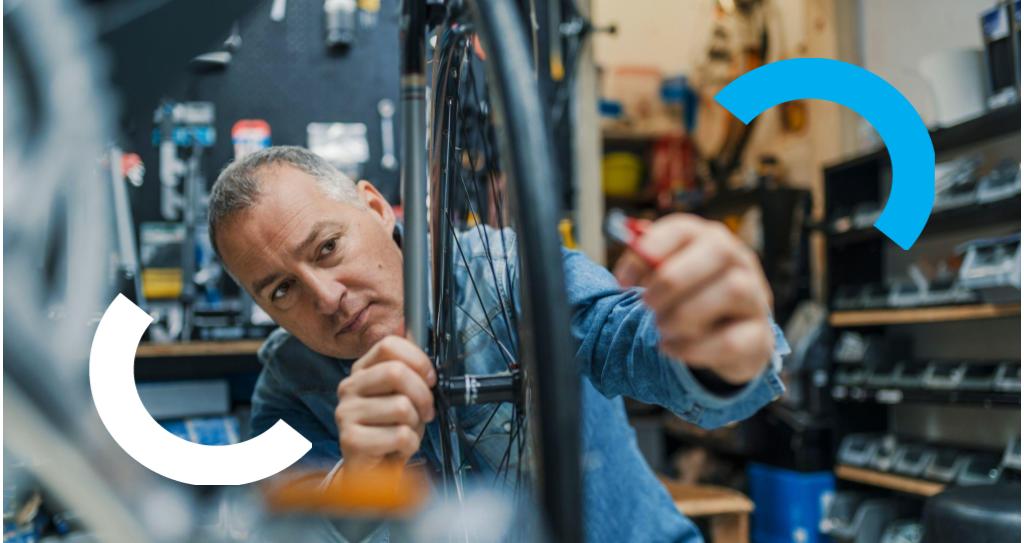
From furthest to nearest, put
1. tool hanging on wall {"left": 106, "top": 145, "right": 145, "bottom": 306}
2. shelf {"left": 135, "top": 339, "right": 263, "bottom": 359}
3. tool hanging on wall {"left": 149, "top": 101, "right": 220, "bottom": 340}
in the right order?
tool hanging on wall {"left": 149, "top": 101, "right": 220, "bottom": 340} < shelf {"left": 135, "top": 339, "right": 263, "bottom": 359} < tool hanging on wall {"left": 106, "top": 145, "right": 145, "bottom": 306}

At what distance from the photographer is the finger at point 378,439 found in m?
0.74

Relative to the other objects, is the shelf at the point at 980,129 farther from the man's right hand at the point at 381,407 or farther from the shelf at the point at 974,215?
the man's right hand at the point at 381,407

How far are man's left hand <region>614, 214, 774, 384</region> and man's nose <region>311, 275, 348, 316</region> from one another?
1.60ft

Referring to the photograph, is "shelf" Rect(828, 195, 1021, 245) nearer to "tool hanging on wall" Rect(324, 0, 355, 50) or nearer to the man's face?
"tool hanging on wall" Rect(324, 0, 355, 50)

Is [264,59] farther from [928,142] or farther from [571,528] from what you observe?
[571,528]

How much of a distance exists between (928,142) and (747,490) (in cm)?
342

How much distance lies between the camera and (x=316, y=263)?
1.06 meters

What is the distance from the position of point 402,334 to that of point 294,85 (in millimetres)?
1778

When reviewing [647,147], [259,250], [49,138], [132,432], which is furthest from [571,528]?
[647,147]

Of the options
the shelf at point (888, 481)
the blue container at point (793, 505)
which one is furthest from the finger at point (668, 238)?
the blue container at point (793, 505)

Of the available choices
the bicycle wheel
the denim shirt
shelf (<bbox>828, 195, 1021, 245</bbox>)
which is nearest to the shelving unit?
shelf (<bbox>828, 195, 1021, 245</bbox>)

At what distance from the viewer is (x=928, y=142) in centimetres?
105

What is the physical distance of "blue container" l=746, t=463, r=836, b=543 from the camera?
3.64 m

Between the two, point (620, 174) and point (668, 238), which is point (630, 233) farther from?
point (620, 174)
